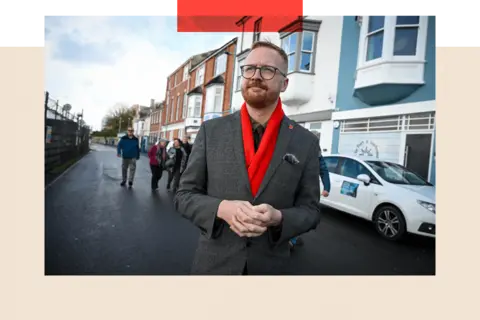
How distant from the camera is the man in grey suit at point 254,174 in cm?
90

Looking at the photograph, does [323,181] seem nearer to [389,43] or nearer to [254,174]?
[389,43]

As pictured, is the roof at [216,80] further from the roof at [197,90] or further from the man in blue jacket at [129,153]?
the man in blue jacket at [129,153]

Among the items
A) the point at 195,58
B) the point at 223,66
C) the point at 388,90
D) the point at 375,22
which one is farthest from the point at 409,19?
the point at 195,58

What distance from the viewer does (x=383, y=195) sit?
2.29 meters

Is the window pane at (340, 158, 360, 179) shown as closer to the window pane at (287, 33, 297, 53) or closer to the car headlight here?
the car headlight

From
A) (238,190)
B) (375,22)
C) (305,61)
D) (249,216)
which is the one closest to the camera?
(249,216)

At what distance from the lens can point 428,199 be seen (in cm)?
196

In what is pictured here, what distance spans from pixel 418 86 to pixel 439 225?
1.06m

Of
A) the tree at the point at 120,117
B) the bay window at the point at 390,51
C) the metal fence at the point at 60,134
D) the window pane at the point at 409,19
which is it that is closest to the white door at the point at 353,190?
the bay window at the point at 390,51

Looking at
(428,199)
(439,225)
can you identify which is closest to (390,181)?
(428,199)

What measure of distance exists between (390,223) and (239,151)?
1.84m

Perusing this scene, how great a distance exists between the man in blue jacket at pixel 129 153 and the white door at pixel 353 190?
6.44ft

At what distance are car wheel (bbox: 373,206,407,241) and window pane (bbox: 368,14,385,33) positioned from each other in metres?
1.48

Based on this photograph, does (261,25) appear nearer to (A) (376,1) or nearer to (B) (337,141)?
(A) (376,1)
